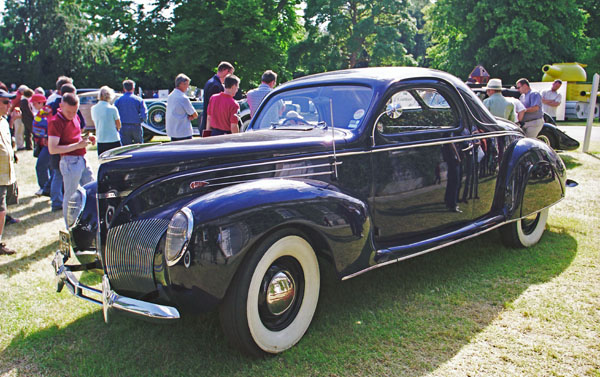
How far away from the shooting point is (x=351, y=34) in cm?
3506

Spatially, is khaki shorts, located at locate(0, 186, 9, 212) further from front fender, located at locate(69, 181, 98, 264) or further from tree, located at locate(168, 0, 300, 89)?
tree, located at locate(168, 0, 300, 89)

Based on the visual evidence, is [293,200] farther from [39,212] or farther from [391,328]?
[39,212]

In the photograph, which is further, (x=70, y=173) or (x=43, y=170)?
(x=43, y=170)

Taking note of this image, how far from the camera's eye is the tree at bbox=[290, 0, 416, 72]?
34219 mm

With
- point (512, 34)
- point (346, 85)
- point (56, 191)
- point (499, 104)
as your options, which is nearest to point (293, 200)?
point (346, 85)

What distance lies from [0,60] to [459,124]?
150 feet

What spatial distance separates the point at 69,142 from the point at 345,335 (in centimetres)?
387

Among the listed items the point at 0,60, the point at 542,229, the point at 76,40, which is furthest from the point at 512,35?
the point at 0,60

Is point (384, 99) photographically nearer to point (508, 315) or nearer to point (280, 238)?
point (280, 238)

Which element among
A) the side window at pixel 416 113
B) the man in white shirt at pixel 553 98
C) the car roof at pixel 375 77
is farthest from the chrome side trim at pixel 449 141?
the man in white shirt at pixel 553 98

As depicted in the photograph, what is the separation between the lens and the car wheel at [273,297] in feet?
8.58

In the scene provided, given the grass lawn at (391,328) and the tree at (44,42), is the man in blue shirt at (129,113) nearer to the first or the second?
the grass lawn at (391,328)

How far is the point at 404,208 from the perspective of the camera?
3629 millimetres

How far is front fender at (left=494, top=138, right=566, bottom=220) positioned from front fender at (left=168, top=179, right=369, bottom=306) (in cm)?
193
